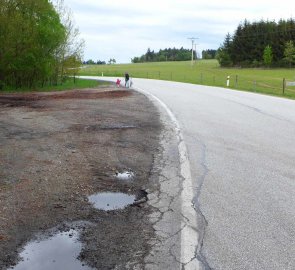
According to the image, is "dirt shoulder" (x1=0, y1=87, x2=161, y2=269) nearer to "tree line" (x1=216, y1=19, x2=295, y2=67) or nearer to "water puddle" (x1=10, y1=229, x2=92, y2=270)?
"water puddle" (x1=10, y1=229, x2=92, y2=270)

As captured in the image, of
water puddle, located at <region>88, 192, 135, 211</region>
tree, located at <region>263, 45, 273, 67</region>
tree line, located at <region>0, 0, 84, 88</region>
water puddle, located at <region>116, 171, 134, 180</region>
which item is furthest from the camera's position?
tree, located at <region>263, 45, 273, 67</region>

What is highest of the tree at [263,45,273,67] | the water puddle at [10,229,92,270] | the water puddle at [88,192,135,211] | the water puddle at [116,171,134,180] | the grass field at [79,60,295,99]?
the tree at [263,45,273,67]

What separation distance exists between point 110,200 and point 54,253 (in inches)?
62.8

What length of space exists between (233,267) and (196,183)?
2.67 meters

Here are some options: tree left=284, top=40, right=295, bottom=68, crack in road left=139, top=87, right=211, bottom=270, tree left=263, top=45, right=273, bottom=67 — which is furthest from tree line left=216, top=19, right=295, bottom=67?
crack in road left=139, top=87, right=211, bottom=270

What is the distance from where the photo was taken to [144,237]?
172 inches

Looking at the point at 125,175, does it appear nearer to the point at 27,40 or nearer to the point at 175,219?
the point at 175,219

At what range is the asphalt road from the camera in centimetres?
405

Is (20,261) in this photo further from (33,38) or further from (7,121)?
(33,38)

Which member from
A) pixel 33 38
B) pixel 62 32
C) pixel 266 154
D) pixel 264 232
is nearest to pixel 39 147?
pixel 266 154

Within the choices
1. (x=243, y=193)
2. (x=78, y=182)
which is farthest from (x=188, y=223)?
(x=78, y=182)

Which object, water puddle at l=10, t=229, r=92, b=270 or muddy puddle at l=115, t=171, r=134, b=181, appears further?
muddy puddle at l=115, t=171, r=134, b=181

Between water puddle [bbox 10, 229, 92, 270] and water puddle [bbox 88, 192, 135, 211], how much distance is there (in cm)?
87

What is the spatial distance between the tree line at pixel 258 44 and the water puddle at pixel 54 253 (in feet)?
339
